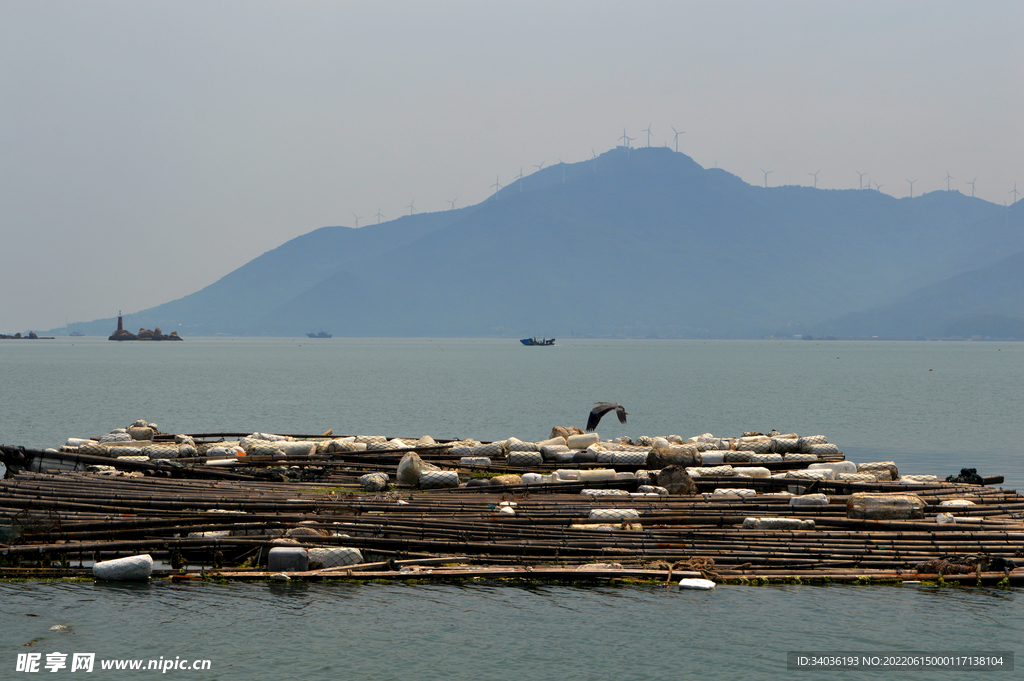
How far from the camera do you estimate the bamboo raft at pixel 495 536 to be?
1836 cm

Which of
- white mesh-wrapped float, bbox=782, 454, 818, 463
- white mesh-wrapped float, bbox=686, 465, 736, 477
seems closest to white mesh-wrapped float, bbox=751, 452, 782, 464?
white mesh-wrapped float, bbox=782, 454, 818, 463

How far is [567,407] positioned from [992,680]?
63093mm

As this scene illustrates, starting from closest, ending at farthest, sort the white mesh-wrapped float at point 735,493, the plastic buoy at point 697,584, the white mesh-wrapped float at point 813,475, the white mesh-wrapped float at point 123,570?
the plastic buoy at point 697,584 < the white mesh-wrapped float at point 123,570 < the white mesh-wrapped float at point 735,493 < the white mesh-wrapped float at point 813,475

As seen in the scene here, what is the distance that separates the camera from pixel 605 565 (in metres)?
18.5

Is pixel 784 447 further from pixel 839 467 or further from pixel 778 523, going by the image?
pixel 778 523

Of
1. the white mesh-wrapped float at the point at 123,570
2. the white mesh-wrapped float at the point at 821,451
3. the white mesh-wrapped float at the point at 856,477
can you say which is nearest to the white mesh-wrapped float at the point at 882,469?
the white mesh-wrapped float at the point at 856,477

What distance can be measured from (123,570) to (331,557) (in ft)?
13.3

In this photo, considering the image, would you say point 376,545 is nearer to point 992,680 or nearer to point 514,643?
point 514,643

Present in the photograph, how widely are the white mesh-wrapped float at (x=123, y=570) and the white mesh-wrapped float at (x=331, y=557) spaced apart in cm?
328

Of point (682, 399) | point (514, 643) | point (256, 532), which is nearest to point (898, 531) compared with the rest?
point (514, 643)

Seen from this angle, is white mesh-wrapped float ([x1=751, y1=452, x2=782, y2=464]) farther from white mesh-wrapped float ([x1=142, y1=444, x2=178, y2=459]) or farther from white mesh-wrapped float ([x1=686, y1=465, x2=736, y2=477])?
white mesh-wrapped float ([x1=142, y1=444, x2=178, y2=459])

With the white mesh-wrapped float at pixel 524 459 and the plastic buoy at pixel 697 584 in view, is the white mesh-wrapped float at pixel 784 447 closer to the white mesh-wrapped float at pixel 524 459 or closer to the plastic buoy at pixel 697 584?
the white mesh-wrapped float at pixel 524 459

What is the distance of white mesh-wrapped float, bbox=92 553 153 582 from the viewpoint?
18203mm

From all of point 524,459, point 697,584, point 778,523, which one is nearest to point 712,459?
point 524,459
